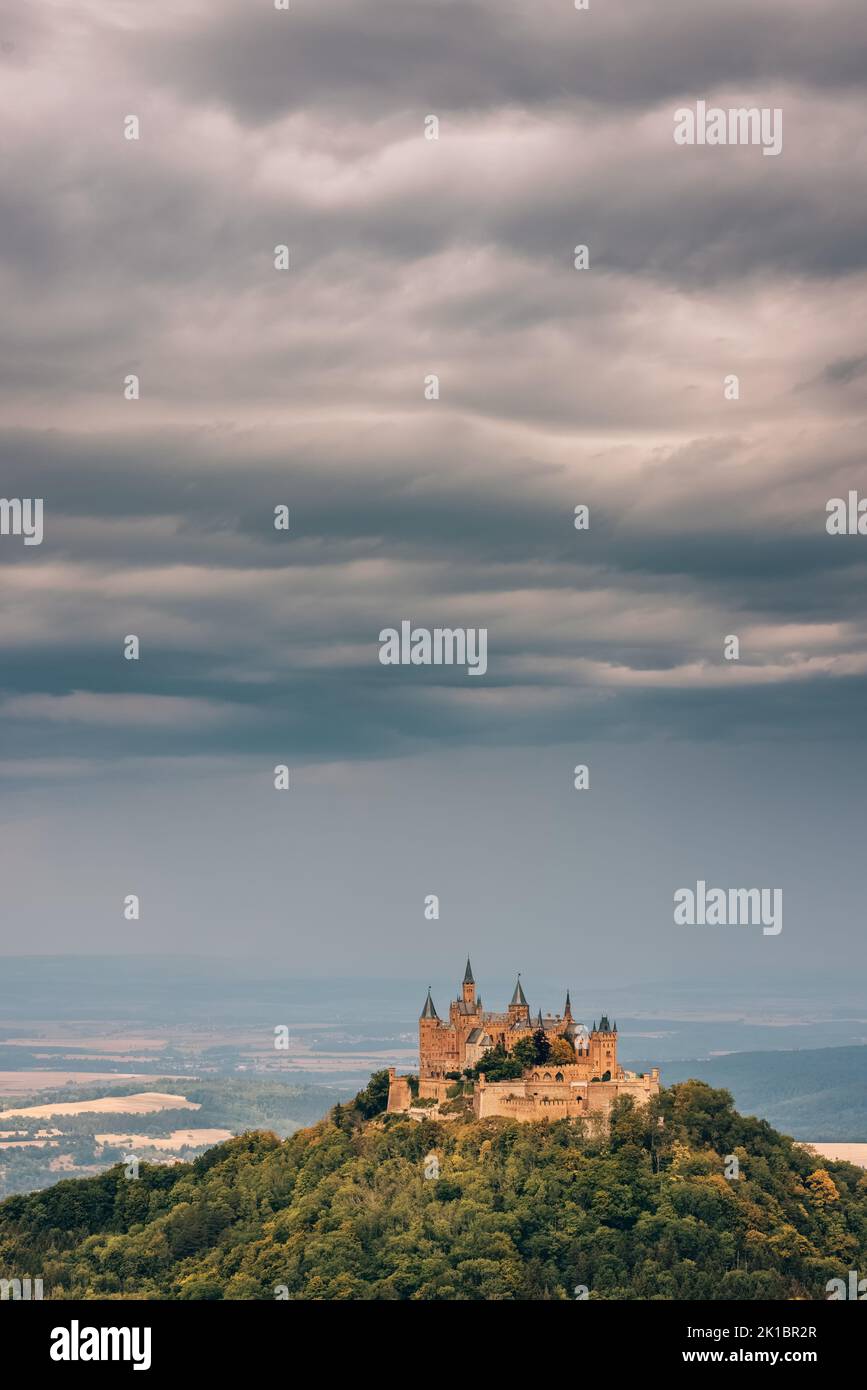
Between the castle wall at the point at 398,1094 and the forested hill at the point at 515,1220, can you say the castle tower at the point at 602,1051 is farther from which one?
the castle wall at the point at 398,1094

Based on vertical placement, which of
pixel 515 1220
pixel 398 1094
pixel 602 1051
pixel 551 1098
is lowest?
pixel 515 1220

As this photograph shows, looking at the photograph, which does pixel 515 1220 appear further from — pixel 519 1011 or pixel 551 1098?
pixel 519 1011

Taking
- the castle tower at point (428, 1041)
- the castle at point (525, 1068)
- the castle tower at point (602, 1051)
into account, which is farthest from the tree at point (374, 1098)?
the castle tower at point (602, 1051)

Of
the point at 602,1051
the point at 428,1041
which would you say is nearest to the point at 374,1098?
the point at 428,1041

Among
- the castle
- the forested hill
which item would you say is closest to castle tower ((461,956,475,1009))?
the castle

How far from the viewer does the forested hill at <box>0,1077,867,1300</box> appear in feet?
422

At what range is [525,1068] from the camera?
13775 cm

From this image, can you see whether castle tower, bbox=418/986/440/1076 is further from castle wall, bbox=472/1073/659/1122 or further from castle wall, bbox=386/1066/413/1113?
castle wall, bbox=472/1073/659/1122

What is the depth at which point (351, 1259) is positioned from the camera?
131m

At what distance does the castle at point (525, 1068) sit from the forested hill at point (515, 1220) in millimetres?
Result: 1553

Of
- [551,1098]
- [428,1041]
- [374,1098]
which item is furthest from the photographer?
[374,1098]

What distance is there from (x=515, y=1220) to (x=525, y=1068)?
1096 centimetres

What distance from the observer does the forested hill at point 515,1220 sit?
128 m
